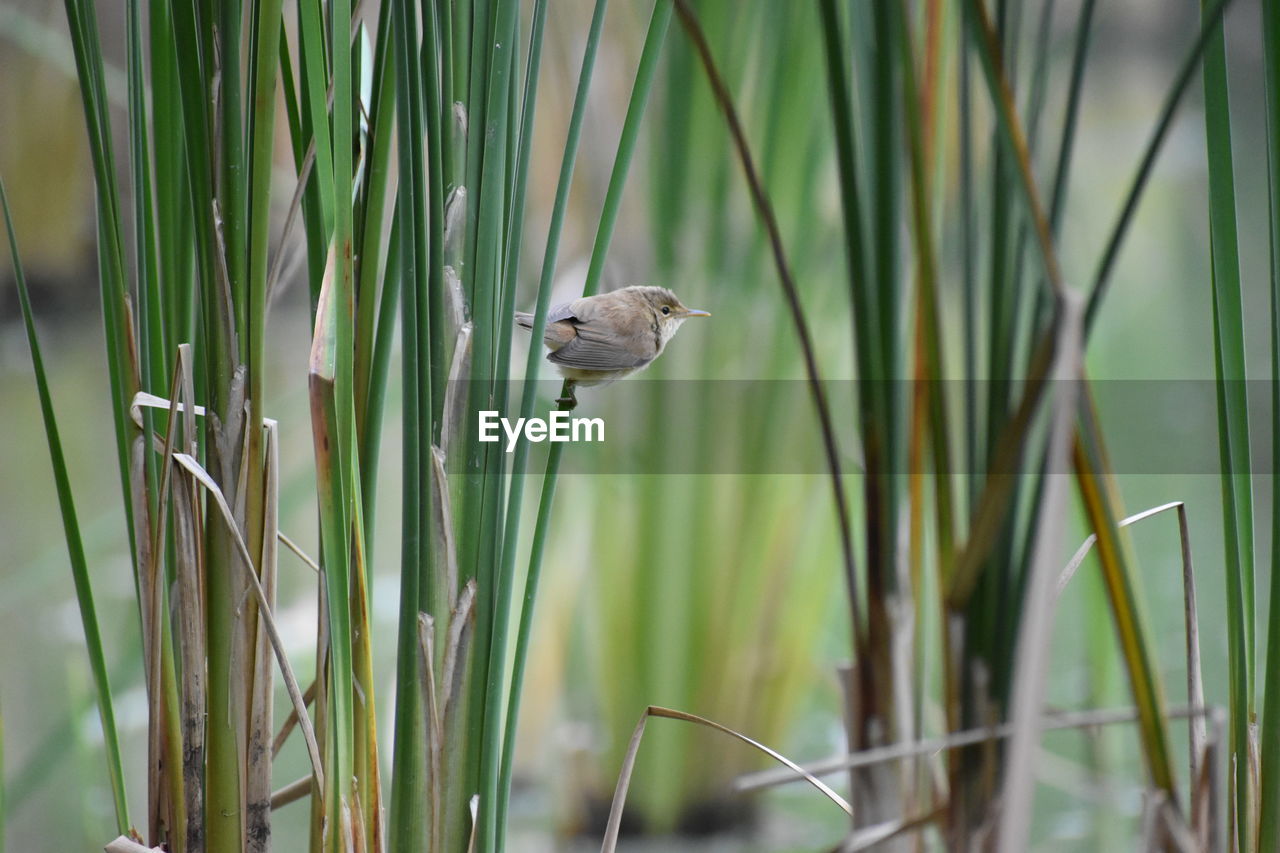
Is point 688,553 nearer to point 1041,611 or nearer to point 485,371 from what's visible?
point 485,371

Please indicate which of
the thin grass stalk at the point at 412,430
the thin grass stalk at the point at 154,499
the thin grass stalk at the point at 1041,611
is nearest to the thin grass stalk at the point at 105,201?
the thin grass stalk at the point at 154,499

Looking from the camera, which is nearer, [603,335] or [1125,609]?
[1125,609]

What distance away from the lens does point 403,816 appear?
0.32 meters

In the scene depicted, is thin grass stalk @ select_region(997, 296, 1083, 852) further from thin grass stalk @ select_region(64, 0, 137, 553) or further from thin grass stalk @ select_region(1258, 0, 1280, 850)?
thin grass stalk @ select_region(64, 0, 137, 553)

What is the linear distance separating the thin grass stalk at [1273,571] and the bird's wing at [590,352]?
9.9 inches

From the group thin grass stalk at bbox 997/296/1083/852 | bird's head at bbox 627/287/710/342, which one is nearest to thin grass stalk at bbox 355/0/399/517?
bird's head at bbox 627/287/710/342

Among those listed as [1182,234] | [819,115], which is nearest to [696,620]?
[819,115]

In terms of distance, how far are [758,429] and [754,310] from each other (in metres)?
0.11

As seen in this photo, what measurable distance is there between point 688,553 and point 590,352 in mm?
442

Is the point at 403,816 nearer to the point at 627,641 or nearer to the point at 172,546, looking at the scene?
the point at 172,546

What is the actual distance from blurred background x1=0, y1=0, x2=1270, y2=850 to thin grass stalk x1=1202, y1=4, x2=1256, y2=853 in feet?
1.05

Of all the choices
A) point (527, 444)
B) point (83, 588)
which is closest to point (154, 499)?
point (83, 588)

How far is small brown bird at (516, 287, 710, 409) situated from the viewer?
15.8 inches

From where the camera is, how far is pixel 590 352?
40 cm
